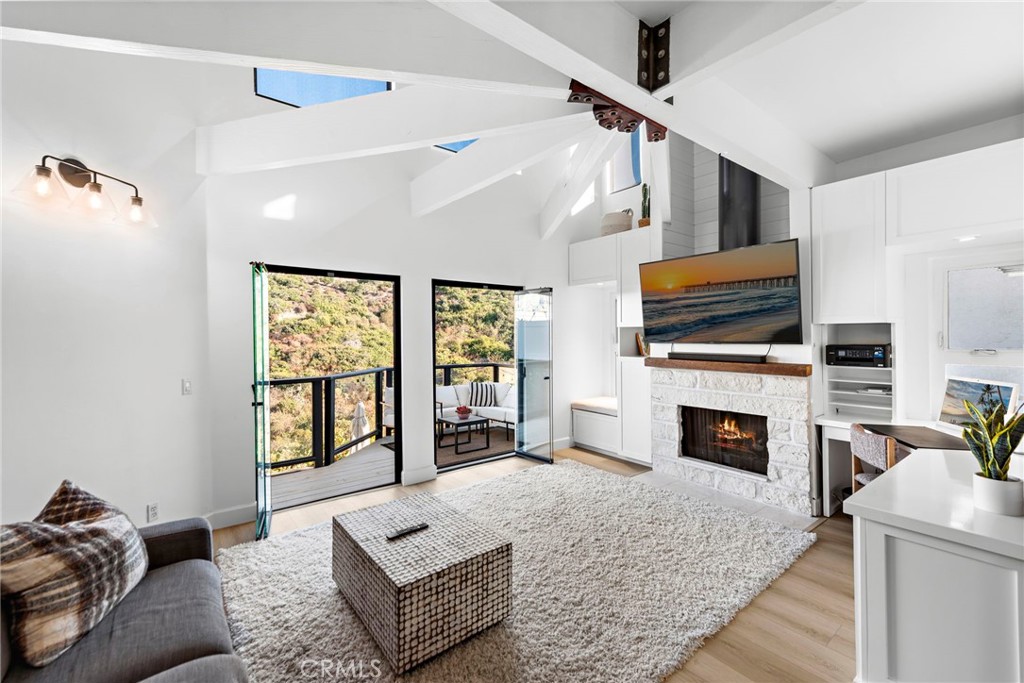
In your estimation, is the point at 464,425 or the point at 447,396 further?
the point at 447,396

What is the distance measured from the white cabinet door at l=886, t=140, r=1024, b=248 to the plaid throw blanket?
4.22 meters

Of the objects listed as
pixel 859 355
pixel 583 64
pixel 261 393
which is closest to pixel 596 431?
pixel 859 355

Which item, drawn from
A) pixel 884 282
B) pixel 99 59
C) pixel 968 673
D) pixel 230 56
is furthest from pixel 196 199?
pixel 884 282

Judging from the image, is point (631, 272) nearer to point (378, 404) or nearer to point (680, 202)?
point (680, 202)

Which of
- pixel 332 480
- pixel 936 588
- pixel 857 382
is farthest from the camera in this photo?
pixel 332 480

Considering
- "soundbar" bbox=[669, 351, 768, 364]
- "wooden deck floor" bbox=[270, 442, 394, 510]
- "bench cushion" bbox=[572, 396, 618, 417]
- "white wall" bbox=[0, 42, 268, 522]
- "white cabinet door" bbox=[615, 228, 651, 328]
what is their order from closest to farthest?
1. "white wall" bbox=[0, 42, 268, 522]
2. "soundbar" bbox=[669, 351, 768, 364]
3. "wooden deck floor" bbox=[270, 442, 394, 510]
4. "white cabinet door" bbox=[615, 228, 651, 328]
5. "bench cushion" bbox=[572, 396, 618, 417]

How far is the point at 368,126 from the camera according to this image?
2.56 meters

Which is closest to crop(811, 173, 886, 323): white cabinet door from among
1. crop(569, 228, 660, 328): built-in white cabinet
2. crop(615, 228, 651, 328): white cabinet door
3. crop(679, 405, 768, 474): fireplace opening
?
crop(679, 405, 768, 474): fireplace opening

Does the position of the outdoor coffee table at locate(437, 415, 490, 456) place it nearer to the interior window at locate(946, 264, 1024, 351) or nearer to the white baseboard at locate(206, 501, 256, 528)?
the white baseboard at locate(206, 501, 256, 528)

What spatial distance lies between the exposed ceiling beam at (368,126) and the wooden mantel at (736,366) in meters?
2.36

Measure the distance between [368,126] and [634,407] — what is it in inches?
139

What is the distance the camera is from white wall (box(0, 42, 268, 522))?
224 cm

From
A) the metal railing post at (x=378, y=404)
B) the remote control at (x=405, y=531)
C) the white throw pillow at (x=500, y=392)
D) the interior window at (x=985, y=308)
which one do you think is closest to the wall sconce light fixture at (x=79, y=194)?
the remote control at (x=405, y=531)

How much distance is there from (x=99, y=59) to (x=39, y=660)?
3069 mm
